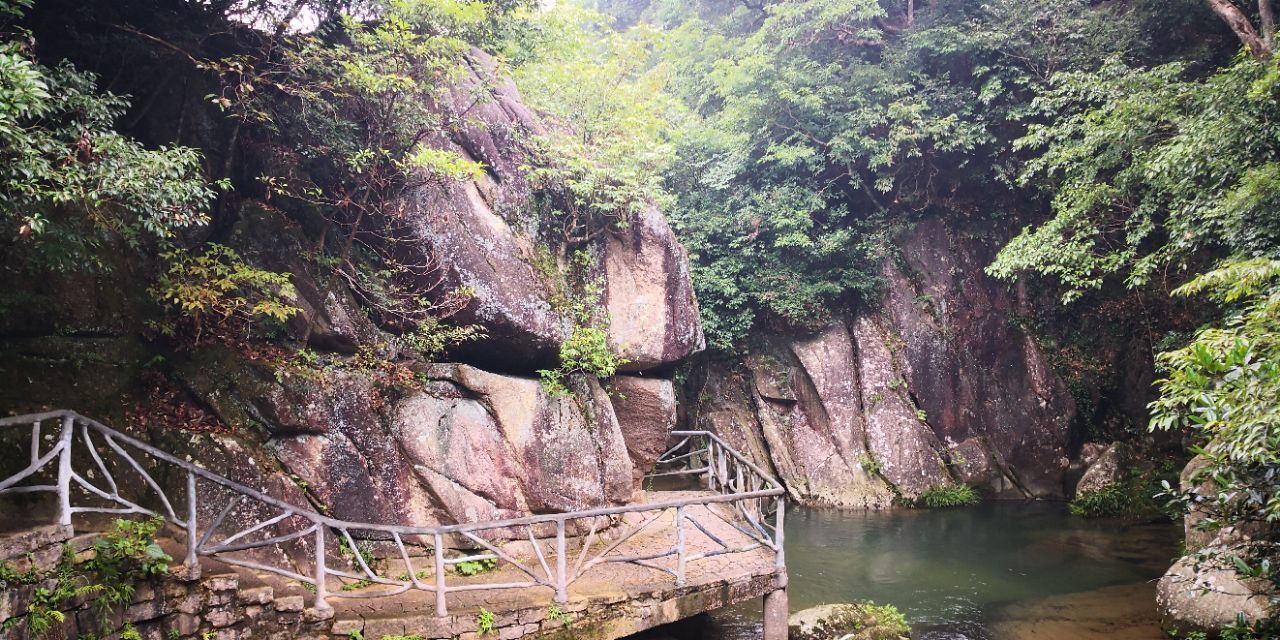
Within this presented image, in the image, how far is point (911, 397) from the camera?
16.1 meters

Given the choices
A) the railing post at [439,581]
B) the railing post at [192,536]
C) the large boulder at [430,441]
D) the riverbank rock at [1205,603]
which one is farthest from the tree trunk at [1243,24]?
the railing post at [192,536]

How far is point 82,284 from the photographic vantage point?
6.39 m

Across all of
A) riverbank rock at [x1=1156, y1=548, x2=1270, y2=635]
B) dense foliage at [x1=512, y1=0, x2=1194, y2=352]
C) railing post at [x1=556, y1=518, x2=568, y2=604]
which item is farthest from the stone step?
dense foliage at [x1=512, y1=0, x2=1194, y2=352]

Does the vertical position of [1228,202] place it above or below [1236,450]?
above

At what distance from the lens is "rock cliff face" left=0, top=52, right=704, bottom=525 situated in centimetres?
639

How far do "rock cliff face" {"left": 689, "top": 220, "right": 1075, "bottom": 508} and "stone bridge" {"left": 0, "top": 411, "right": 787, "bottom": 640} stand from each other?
7.88 m

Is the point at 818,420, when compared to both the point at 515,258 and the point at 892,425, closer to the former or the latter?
the point at 892,425

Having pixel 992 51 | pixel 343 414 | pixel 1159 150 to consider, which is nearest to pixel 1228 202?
pixel 1159 150

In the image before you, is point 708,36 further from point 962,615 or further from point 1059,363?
point 962,615

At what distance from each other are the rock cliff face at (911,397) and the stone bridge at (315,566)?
788 centimetres

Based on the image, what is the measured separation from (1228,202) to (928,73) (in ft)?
29.4

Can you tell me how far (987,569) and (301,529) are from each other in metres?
11.1

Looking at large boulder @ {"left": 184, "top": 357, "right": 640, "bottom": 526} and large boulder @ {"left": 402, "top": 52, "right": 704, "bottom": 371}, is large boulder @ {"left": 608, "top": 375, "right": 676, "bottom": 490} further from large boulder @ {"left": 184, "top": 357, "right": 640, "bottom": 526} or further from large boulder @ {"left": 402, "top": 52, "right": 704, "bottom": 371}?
large boulder @ {"left": 184, "top": 357, "right": 640, "bottom": 526}

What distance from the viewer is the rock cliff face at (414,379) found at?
6395mm
